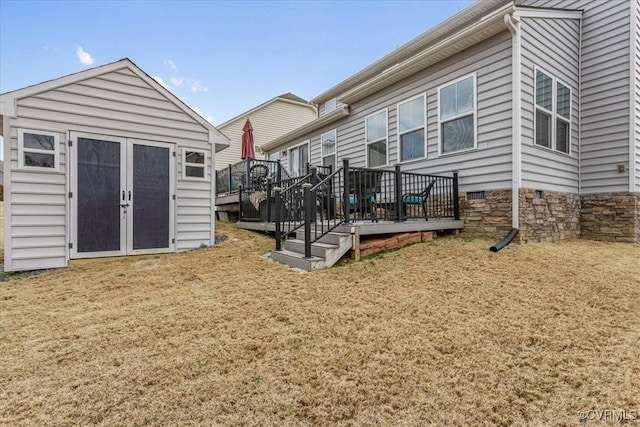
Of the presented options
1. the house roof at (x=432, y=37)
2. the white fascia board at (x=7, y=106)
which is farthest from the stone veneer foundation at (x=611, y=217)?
the white fascia board at (x=7, y=106)

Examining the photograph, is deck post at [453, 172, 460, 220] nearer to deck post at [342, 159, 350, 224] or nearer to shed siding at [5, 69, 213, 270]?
deck post at [342, 159, 350, 224]

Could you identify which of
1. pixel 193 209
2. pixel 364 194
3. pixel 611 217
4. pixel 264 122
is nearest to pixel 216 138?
pixel 193 209

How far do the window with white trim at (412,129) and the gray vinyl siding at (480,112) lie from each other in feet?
0.47

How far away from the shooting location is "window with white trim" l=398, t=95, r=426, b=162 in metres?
7.24

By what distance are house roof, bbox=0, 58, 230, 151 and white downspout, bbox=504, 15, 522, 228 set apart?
5.52 meters

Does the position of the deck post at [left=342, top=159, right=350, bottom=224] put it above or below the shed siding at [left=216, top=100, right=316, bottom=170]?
below

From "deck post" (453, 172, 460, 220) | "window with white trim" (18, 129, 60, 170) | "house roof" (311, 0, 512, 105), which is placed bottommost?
"deck post" (453, 172, 460, 220)

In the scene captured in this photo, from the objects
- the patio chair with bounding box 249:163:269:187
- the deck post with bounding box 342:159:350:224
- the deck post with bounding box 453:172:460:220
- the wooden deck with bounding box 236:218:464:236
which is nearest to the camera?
the deck post with bounding box 342:159:350:224

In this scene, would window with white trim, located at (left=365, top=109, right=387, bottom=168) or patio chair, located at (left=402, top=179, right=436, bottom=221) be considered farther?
window with white trim, located at (left=365, top=109, right=387, bottom=168)

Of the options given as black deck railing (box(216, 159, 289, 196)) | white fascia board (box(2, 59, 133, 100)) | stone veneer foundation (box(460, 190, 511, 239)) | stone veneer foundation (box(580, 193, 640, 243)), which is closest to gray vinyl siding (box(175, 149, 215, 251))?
white fascia board (box(2, 59, 133, 100))

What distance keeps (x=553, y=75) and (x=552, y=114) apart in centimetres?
77

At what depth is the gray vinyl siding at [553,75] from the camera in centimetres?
573

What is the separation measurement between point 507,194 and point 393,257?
2491 millimetres

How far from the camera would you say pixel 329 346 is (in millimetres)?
2432
